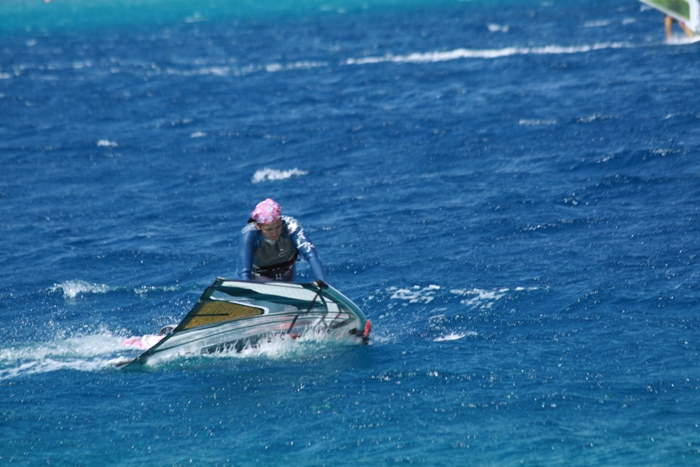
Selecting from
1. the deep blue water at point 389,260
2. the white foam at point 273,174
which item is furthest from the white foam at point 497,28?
the white foam at point 273,174

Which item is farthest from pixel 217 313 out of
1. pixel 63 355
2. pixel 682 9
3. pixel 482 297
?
pixel 682 9

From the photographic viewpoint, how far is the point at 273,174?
26531 mm

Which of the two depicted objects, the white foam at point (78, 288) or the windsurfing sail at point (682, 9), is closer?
the white foam at point (78, 288)

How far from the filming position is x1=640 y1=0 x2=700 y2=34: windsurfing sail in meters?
43.4

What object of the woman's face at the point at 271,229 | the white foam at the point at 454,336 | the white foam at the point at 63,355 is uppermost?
the woman's face at the point at 271,229

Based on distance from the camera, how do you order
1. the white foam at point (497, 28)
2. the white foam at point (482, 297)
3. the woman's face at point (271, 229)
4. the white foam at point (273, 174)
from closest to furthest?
the woman's face at point (271, 229), the white foam at point (482, 297), the white foam at point (273, 174), the white foam at point (497, 28)

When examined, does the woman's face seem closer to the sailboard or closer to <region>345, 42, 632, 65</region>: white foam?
the sailboard

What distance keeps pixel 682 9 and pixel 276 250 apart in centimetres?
3596

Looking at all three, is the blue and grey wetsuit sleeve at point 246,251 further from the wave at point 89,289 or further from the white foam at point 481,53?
the white foam at point 481,53

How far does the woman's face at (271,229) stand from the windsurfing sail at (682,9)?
35.1 m

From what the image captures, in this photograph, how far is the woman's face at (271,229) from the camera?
1340cm

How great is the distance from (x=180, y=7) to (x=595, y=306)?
13644 cm

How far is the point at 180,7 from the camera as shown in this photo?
469ft

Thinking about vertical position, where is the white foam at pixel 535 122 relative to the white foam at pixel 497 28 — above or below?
below
